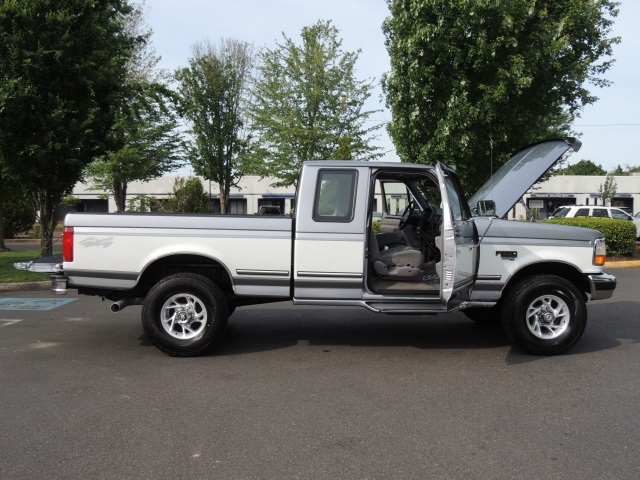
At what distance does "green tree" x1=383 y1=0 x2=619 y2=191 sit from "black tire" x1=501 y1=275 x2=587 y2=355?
10033 mm

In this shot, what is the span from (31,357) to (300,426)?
352cm

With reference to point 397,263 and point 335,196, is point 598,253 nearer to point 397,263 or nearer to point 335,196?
point 397,263

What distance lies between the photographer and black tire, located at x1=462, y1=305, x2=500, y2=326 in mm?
7703

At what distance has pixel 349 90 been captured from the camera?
28.0 m

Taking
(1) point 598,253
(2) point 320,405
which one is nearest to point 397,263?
(1) point 598,253

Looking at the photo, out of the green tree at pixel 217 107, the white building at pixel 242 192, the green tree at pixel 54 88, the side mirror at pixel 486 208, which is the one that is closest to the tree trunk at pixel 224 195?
the green tree at pixel 217 107

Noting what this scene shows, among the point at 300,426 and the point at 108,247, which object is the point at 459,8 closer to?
the point at 108,247

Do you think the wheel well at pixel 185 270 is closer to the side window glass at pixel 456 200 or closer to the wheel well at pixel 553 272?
the side window glass at pixel 456 200

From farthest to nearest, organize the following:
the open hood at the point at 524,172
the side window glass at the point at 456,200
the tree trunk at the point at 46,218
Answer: the tree trunk at the point at 46,218 → the open hood at the point at 524,172 → the side window glass at the point at 456,200

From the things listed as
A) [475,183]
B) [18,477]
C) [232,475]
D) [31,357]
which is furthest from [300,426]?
[475,183]

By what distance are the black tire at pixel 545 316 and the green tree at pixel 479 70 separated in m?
10.0

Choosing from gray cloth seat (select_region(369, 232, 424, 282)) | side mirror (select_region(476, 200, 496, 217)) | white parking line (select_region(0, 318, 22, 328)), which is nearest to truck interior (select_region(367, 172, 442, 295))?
gray cloth seat (select_region(369, 232, 424, 282))

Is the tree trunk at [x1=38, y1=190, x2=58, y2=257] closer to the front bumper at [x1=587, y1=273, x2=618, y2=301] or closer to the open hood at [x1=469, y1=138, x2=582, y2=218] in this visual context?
the open hood at [x1=469, y1=138, x2=582, y2=218]

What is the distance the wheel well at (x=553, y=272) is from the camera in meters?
6.63
